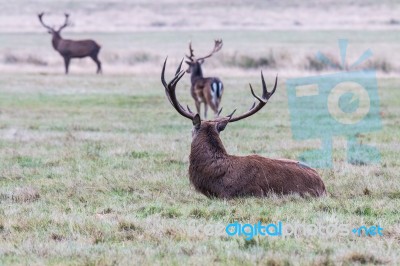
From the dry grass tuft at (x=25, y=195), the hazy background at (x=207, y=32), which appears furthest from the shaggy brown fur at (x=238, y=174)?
the hazy background at (x=207, y=32)

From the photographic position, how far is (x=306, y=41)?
A: 177ft

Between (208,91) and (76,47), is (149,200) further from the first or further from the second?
(76,47)

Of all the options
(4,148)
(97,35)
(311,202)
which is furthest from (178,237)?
(97,35)

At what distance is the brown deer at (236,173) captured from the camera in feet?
29.0

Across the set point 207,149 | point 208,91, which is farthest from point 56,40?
point 207,149

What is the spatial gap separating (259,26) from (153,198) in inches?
2497

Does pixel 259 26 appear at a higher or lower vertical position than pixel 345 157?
higher

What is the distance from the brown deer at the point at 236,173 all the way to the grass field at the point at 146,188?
0.18m

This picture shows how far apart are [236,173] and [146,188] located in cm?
129

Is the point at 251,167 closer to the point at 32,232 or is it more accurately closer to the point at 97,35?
the point at 32,232

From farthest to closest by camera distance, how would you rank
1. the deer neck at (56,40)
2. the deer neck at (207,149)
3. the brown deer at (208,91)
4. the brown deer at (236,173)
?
the deer neck at (56,40), the brown deer at (208,91), the deer neck at (207,149), the brown deer at (236,173)

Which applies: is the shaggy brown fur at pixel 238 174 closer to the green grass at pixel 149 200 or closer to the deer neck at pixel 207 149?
the deer neck at pixel 207 149

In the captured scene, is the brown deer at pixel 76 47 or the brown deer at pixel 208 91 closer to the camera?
the brown deer at pixel 208 91

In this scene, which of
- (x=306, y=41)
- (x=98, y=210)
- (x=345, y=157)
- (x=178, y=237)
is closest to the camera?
(x=178, y=237)
